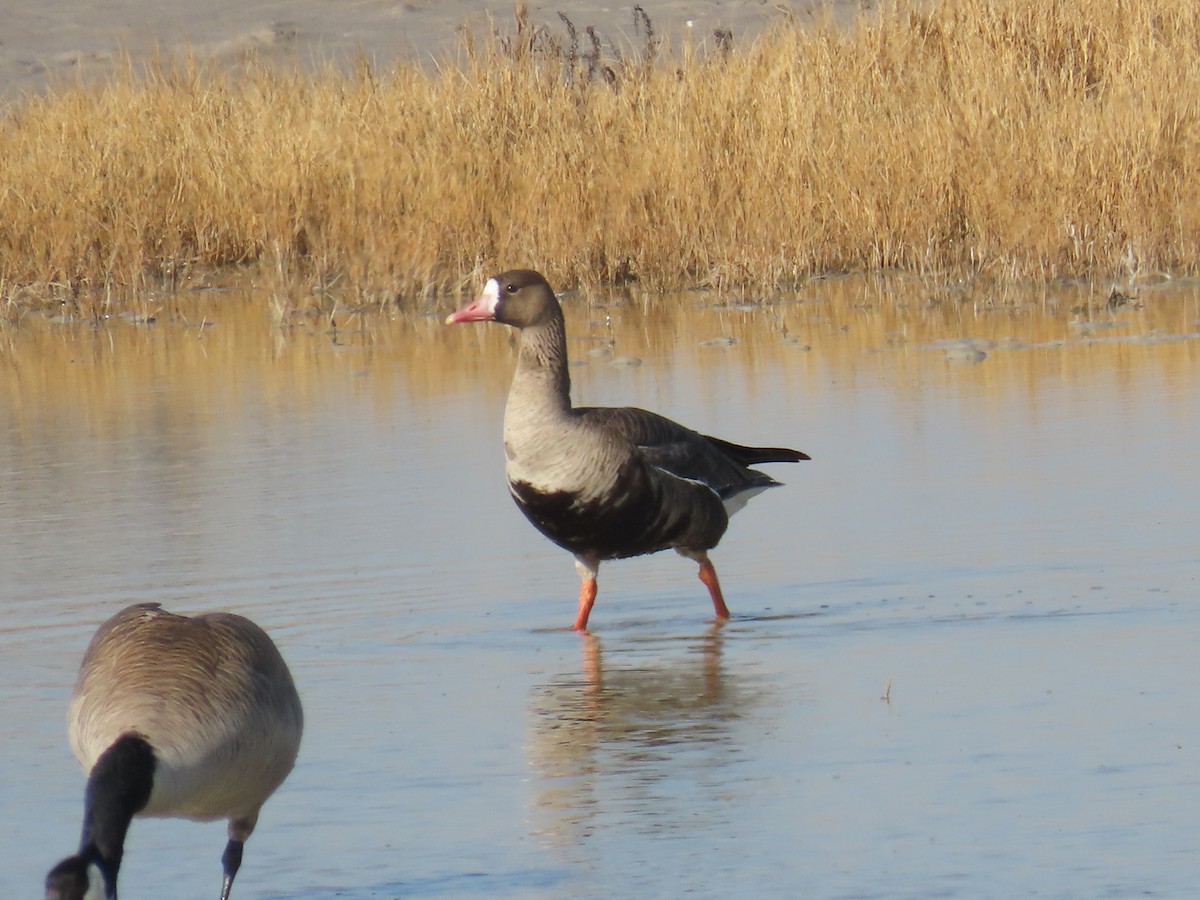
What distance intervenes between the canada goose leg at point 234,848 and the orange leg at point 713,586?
2.60 metres

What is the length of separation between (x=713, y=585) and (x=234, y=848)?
9.28 ft

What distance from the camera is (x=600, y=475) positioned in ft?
22.9

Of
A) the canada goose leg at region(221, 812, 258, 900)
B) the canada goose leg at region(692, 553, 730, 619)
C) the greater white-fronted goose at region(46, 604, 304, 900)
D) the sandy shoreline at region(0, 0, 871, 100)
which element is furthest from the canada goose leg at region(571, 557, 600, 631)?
the sandy shoreline at region(0, 0, 871, 100)

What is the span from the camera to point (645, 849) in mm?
4473

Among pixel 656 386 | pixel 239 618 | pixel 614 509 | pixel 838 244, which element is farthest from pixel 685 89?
pixel 239 618

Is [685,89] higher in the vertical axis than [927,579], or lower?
higher

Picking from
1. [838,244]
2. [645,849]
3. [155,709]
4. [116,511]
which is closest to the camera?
[155,709]

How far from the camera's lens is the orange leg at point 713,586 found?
22.5 ft

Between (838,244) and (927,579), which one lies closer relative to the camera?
(927,579)

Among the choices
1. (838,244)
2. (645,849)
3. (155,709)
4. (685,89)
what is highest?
(685,89)

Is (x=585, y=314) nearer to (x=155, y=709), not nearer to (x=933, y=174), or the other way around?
(x=933, y=174)

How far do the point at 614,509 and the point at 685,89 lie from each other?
9676 millimetres

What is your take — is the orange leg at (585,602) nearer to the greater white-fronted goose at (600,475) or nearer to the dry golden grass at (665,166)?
the greater white-fronted goose at (600,475)

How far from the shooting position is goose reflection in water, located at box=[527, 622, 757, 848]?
15.6 feet
